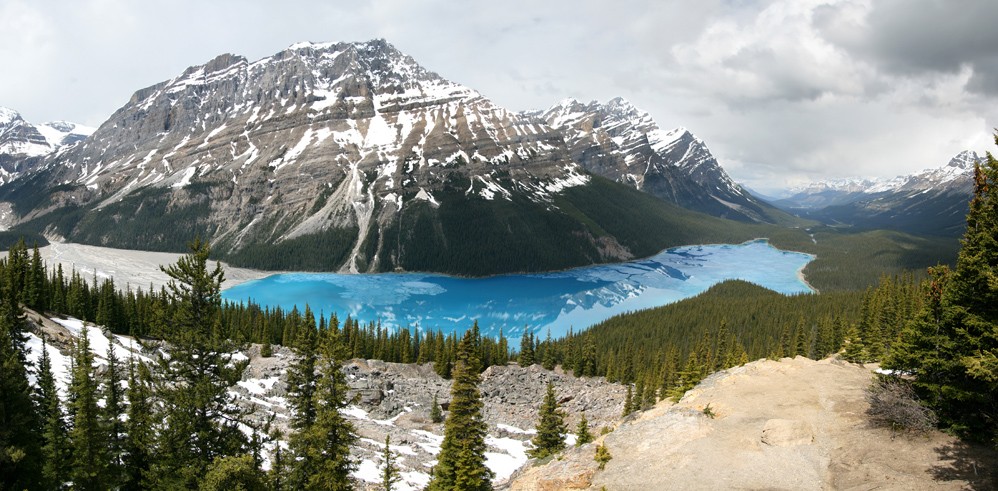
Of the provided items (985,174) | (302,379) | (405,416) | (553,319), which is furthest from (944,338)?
(553,319)

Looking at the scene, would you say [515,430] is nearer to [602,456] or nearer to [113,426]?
[602,456]

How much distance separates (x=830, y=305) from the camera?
11219 cm

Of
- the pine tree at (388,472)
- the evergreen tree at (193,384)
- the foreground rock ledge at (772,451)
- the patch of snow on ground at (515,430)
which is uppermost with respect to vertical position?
the evergreen tree at (193,384)

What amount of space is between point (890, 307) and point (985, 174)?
58.0 metres

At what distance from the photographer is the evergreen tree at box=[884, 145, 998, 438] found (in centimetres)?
1848

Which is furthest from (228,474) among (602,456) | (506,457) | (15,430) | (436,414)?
(436,414)

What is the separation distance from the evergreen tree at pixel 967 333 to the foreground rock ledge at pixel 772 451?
1314mm

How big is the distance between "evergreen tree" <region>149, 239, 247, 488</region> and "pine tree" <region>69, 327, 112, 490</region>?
32.6 feet

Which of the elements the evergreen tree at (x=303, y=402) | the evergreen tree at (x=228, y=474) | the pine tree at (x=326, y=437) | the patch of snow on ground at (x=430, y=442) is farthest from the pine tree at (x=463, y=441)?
the patch of snow on ground at (x=430, y=442)

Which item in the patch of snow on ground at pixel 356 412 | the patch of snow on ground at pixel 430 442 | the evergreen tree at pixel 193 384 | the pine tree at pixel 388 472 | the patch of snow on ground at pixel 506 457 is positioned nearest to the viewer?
the evergreen tree at pixel 193 384

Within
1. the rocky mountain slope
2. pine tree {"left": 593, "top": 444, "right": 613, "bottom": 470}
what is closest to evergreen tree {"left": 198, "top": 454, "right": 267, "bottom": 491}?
pine tree {"left": 593, "top": 444, "right": 613, "bottom": 470}

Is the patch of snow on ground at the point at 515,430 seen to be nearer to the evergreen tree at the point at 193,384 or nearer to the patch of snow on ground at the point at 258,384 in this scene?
the patch of snow on ground at the point at 258,384

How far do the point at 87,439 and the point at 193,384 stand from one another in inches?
501

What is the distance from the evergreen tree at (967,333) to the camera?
18.5 metres
